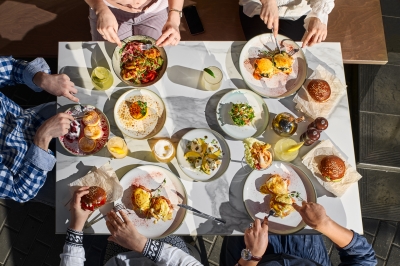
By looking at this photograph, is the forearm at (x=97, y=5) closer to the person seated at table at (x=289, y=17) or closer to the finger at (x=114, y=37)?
the finger at (x=114, y=37)

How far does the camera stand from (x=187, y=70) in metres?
2.48

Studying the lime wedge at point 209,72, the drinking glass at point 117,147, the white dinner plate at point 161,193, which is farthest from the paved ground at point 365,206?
the lime wedge at point 209,72

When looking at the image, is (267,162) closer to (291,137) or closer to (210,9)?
(291,137)

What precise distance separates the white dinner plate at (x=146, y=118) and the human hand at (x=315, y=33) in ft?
3.78

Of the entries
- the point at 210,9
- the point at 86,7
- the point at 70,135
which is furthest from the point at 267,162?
the point at 86,7

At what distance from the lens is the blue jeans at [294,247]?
8.48 feet

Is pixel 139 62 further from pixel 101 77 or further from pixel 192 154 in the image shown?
pixel 192 154

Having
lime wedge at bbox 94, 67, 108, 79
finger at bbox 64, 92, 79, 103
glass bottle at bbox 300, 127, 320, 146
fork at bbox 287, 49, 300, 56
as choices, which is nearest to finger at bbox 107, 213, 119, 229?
finger at bbox 64, 92, 79, 103

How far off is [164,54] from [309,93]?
1051mm

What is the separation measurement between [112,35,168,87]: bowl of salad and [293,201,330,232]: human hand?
4.19 ft

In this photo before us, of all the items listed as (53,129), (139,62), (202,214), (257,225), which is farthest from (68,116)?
(257,225)

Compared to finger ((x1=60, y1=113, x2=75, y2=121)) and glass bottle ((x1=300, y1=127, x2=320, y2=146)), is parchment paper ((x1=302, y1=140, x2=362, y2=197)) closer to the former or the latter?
glass bottle ((x1=300, y1=127, x2=320, y2=146))

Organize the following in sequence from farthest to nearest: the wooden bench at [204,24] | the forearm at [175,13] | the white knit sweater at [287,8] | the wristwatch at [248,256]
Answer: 1. the wooden bench at [204,24]
2. the white knit sweater at [287,8]
3. the forearm at [175,13]
4. the wristwatch at [248,256]

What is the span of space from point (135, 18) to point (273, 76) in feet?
3.95
